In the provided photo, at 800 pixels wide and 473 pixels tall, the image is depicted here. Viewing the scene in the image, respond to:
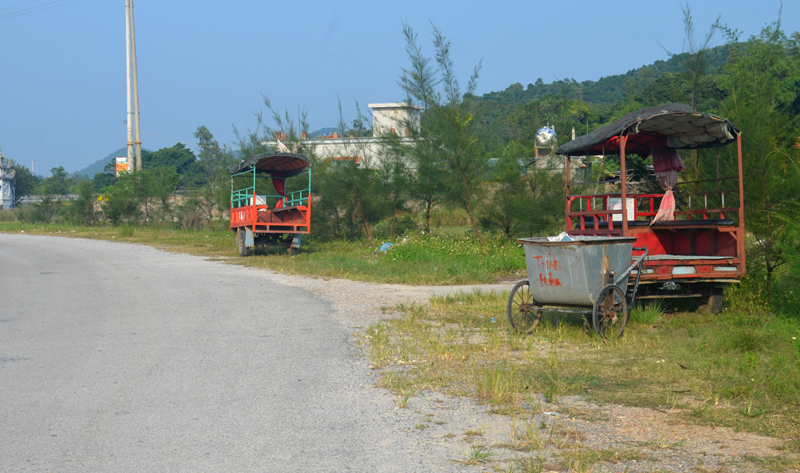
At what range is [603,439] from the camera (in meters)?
4.71

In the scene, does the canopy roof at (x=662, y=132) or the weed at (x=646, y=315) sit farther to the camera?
the canopy roof at (x=662, y=132)

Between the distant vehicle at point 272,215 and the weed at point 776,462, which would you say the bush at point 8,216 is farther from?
the weed at point 776,462

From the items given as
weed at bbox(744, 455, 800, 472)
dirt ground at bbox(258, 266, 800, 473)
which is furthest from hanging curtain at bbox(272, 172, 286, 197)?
weed at bbox(744, 455, 800, 472)

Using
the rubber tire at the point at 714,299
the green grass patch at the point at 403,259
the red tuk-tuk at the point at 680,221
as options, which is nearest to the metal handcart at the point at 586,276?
the red tuk-tuk at the point at 680,221

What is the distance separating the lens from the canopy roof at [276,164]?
20.8 metres

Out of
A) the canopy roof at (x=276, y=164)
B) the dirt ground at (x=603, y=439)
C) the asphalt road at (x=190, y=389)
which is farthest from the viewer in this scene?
the canopy roof at (x=276, y=164)

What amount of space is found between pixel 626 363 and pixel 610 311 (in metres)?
1.06

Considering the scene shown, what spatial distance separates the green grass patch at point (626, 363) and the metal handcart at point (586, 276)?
312 mm

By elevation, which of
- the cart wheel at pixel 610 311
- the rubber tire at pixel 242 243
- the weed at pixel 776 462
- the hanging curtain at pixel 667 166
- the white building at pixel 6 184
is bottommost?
the weed at pixel 776 462

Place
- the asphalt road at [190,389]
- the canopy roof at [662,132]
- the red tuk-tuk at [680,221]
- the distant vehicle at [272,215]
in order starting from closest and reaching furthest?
the asphalt road at [190,389]
the red tuk-tuk at [680,221]
the canopy roof at [662,132]
the distant vehicle at [272,215]

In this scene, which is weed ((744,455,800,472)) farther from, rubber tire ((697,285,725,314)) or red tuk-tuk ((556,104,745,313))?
rubber tire ((697,285,725,314))

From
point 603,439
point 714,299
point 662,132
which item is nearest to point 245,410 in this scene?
point 603,439

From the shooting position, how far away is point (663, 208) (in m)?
11.0

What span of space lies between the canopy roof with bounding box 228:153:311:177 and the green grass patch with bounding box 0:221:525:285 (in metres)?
2.63
